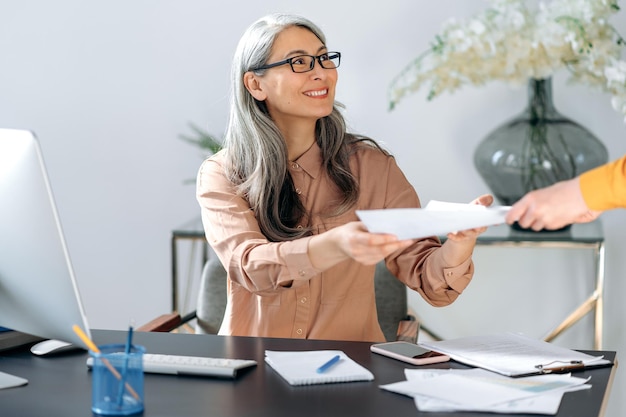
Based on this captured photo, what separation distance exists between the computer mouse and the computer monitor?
17 centimetres

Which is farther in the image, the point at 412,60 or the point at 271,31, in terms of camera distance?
the point at 412,60

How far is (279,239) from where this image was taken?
247cm

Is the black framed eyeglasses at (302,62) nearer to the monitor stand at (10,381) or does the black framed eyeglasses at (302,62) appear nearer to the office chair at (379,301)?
A: the office chair at (379,301)

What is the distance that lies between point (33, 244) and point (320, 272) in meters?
0.81

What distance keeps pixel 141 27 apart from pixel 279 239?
169 cm

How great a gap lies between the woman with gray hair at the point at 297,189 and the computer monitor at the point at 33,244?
64 centimetres

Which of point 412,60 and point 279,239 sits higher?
point 412,60

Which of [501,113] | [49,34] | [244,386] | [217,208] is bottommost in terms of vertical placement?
[244,386]

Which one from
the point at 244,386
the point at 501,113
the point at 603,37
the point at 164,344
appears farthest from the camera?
the point at 501,113

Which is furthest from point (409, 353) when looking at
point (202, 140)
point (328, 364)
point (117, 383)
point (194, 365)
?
point (202, 140)

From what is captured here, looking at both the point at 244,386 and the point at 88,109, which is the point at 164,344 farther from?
the point at 88,109

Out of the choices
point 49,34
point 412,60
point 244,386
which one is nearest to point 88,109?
point 49,34

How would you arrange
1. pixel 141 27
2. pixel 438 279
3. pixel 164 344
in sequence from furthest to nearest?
pixel 141 27, pixel 438 279, pixel 164 344

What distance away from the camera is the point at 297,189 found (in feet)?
8.44
